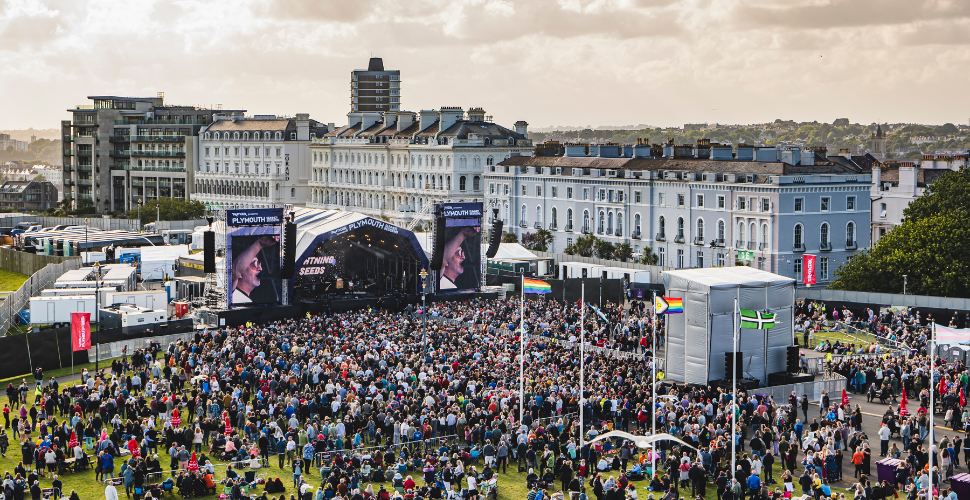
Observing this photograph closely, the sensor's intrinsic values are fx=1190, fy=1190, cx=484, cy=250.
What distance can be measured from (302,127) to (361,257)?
69171 millimetres

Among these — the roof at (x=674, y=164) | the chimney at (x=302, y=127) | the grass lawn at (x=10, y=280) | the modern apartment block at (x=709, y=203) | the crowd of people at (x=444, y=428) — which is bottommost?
the grass lawn at (x=10, y=280)

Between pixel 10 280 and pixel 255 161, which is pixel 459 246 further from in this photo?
pixel 255 161

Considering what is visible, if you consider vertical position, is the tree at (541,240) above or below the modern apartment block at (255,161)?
below

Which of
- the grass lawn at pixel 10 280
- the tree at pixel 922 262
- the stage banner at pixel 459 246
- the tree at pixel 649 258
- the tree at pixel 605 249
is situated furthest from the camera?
the grass lawn at pixel 10 280

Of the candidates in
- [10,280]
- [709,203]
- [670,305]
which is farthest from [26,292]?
[709,203]

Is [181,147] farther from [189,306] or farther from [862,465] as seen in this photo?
[862,465]

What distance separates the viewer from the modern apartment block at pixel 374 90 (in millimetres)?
196375

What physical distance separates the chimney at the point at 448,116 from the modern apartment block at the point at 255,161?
25.7 metres

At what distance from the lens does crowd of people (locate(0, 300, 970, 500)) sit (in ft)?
96.7

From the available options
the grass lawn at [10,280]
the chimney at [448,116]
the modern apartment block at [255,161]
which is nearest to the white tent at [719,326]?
the grass lawn at [10,280]

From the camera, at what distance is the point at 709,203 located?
8050 cm

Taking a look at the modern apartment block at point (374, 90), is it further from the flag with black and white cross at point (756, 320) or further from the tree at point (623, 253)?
the flag with black and white cross at point (756, 320)

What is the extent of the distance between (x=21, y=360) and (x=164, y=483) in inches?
766

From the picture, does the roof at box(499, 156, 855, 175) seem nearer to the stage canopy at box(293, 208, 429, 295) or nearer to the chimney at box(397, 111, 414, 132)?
the chimney at box(397, 111, 414, 132)
